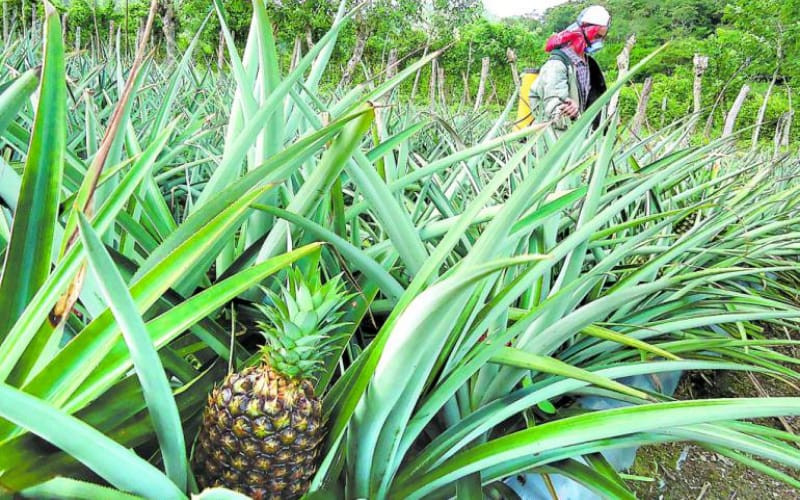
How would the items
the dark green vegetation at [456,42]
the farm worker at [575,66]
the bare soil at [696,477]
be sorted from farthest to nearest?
1. the dark green vegetation at [456,42]
2. the farm worker at [575,66]
3. the bare soil at [696,477]

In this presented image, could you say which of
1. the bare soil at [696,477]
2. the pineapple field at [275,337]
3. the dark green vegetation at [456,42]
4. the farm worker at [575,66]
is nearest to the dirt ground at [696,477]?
the bare soil at [696,477]

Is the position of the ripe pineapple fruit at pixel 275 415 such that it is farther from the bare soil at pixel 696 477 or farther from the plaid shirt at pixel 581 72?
the plaid shirt at pixel 581 72

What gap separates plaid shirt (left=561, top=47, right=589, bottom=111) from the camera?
8.49ft

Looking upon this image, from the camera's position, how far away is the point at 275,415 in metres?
0.38

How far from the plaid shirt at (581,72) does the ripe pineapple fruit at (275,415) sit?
8.44 ft

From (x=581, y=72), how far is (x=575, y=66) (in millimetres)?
76

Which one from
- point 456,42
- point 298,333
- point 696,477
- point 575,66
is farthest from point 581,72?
point 298,333

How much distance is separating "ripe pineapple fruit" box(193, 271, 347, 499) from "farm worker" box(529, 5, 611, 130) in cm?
216

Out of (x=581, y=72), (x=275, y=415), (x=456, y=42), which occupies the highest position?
(x=456, y=42)

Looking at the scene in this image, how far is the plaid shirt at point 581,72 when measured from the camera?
8.49 feet

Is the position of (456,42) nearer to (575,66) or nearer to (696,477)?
(696,477)

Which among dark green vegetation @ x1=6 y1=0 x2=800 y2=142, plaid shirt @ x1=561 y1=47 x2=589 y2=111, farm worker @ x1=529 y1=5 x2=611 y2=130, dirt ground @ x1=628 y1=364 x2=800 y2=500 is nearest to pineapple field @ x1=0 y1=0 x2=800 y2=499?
dirt ground @ x1=628 y1=364 x2=800 y2=500

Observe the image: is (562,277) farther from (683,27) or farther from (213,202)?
(683,27)

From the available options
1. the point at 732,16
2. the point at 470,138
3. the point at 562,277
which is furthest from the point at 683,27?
the point at 562,277
